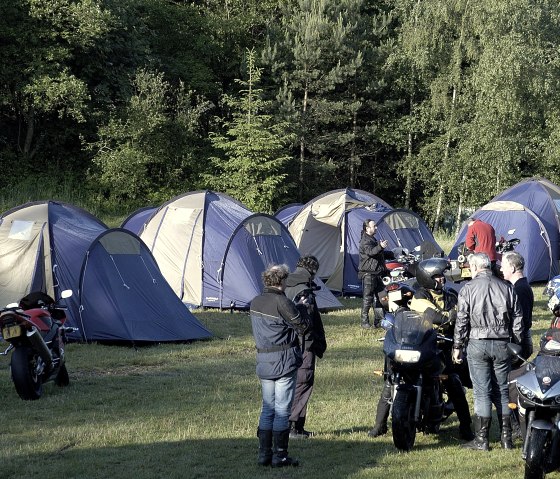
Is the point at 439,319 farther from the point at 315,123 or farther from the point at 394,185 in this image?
the point at 394,185

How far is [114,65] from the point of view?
33812mm

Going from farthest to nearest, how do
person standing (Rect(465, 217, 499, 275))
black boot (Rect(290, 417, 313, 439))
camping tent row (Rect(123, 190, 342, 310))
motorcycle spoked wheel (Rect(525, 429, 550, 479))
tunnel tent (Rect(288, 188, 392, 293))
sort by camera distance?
tunnel tent (Rect(288, 188, 392, 293))
camping tent row (Rect(123, 190, 342, 310))
person standing (Rect(465, 217, 499, 275))
black boot (Rect(290, 417, 313, 439))
motorcycle spoked wheel (Rect(525, 429, 550, 479))

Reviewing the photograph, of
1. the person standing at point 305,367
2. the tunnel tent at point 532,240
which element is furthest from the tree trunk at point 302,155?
the person standing at point 305,367

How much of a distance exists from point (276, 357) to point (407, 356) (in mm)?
1106

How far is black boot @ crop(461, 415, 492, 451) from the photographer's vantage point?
7.97m

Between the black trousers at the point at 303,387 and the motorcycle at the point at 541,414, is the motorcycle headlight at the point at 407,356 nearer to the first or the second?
the motorcycle at the point at 541,414

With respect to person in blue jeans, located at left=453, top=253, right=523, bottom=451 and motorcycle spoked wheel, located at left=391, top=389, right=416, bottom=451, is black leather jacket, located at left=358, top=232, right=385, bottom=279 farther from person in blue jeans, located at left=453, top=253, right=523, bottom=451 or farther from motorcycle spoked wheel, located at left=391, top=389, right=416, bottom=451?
motorcycle spoked wheel, located at left=391, top=389, right=416, bottom=451

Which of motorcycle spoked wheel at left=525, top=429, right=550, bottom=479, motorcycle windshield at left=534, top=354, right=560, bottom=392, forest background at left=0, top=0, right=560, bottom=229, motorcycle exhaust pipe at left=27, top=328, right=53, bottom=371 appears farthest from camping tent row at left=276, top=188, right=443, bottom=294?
motorcycle spoked wheel at left=525, top=429, right=550, bottom=479

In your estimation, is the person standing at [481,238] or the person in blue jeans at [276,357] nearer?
the person in blue jeans at [276,357]

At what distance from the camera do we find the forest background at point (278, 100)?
1267 inches

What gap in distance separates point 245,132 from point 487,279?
25837 mm

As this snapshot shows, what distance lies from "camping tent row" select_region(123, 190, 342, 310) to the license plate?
306 inches

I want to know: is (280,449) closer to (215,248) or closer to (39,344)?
(39,344)

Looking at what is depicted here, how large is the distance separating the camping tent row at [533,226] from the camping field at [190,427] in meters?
10.3
